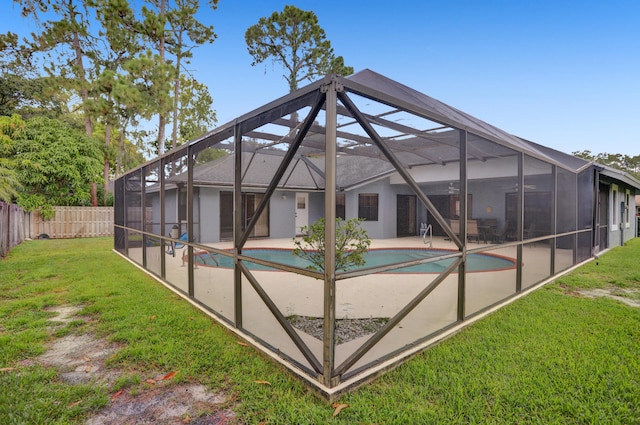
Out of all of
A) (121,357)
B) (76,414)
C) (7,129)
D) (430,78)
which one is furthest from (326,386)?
(7,129)

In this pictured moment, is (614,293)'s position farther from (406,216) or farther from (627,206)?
(627,206)

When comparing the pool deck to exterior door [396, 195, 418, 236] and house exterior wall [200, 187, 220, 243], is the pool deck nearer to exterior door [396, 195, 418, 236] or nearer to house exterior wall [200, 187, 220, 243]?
house exterior wall [200, 187, 220, 243]

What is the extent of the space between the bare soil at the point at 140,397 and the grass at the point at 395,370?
0.24ft

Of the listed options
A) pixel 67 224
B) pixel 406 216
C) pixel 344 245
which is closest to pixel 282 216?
pixel 406 216

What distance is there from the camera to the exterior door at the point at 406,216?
44.3 ft

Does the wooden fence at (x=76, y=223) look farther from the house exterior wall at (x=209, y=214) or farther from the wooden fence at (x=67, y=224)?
the house exterior wall at (x=209, y=214)

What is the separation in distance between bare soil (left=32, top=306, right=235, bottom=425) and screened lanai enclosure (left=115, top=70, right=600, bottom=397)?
0.67 metres

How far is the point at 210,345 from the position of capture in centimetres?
307

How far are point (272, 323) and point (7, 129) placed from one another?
1526cm

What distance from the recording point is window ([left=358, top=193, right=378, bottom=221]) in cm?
1304

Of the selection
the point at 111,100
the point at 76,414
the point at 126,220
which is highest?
the point at 111,100

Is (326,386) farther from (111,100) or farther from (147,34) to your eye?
(147,34)

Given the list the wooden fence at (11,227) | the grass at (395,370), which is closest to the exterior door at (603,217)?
the grass at (395,370)

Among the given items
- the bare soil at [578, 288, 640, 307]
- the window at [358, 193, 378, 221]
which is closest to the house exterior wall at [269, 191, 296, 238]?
the window at [358, 193, 378, 221]
